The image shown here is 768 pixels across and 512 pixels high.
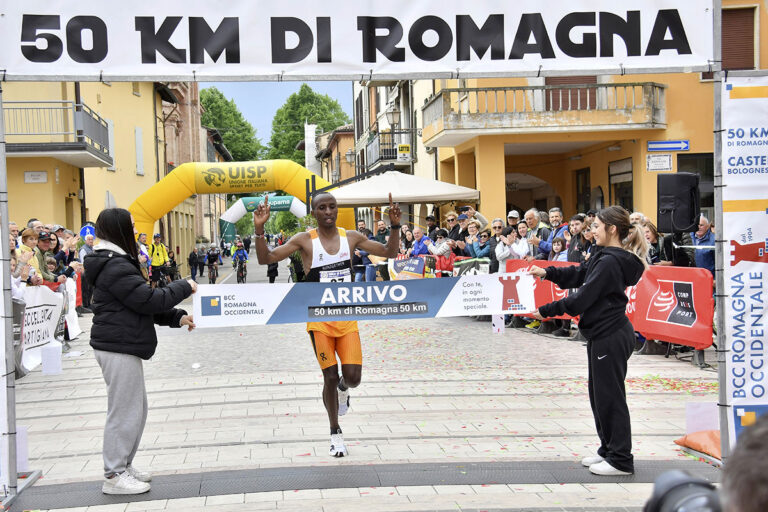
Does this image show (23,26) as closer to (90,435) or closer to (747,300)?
(90,435)

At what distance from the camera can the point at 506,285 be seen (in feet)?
19.8

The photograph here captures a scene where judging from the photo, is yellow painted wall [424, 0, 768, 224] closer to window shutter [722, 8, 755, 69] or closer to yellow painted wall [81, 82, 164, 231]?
window shutter [722, 8, 755, 69]

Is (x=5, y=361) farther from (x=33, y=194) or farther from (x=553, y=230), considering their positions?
(x=33, y=194)

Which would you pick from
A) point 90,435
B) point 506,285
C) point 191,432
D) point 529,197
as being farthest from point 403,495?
point 529,197

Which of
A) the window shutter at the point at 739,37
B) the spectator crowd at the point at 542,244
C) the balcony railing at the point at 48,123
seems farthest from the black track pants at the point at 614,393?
the balcony railing at the point at 48,123

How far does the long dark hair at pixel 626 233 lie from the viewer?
5734 millimetres

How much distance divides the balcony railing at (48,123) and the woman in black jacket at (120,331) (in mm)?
18599

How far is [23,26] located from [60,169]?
20166 mm

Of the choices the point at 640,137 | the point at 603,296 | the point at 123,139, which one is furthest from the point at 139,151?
the point at 603,296

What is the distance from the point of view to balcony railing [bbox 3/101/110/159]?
22672 millimetres

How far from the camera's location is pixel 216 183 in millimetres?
24375

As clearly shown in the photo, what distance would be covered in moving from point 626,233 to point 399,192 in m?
13.6

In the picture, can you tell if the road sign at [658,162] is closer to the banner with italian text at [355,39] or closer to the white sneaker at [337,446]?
Result: the banner with italian text at [355,39]

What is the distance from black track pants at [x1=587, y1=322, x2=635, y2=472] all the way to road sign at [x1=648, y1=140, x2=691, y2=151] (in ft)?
58.2
